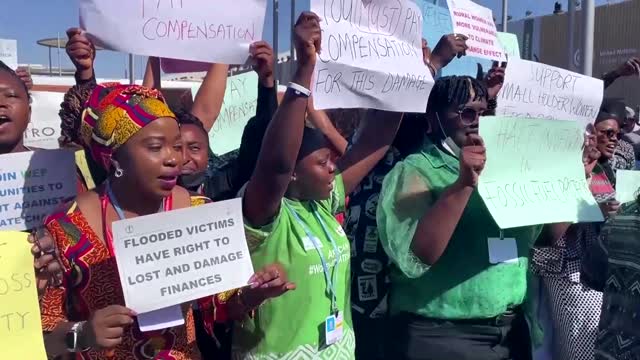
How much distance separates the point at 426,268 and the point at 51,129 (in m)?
2.60

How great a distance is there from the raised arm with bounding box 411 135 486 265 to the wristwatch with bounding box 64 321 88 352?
1.16 meters

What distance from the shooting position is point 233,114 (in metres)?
4.30

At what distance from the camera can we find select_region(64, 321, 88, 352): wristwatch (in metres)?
1.85

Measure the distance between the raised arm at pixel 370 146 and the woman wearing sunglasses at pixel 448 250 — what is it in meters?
0.19

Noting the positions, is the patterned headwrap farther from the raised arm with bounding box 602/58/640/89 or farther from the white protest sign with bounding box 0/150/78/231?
the raised arm with bounding box 602/58/640/89

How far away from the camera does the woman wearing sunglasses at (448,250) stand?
2.43 m

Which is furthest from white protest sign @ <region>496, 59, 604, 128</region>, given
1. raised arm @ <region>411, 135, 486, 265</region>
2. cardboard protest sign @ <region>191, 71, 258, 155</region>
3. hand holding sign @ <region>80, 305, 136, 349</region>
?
hand holding sign @ <region>80, 305, 136, 349</region>

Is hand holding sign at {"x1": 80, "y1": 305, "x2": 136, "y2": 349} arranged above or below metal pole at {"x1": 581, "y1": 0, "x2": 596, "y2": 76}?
below

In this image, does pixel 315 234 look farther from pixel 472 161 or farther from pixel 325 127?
pixel 325 127

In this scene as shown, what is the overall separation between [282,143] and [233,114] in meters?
2.28

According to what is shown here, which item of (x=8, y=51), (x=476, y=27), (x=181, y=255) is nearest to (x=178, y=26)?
(x=181, y=255)

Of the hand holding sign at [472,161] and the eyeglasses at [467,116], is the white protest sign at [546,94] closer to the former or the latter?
the eyeglasses at [467,116]

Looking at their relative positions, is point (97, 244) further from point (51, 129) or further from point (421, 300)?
point (51, 129)

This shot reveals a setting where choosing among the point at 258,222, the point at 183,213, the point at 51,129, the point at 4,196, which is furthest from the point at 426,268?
the point at 51,129
